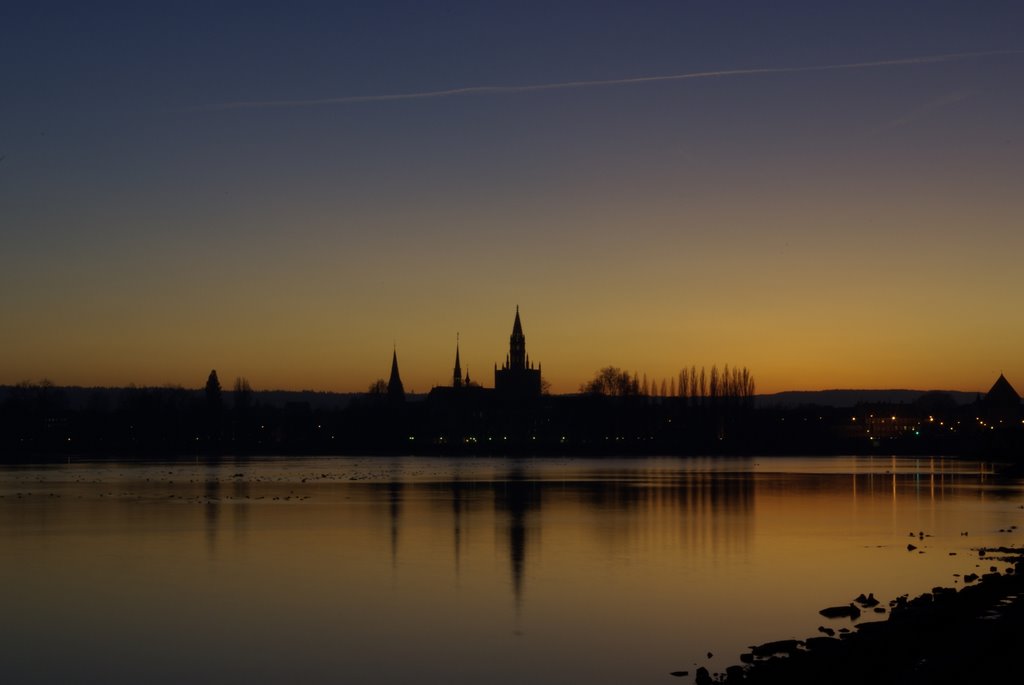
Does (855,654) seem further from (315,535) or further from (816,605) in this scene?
(315,535)

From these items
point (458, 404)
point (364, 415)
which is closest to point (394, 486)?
point (364, 415)

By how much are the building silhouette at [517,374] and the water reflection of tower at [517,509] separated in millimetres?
109265

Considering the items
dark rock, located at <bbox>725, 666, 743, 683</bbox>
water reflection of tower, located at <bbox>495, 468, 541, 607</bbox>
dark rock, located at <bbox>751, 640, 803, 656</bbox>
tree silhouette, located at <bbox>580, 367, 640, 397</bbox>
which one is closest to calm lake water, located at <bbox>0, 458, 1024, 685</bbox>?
water reflection of tower, located at <bbox>495, 468, 541, 607</bbox>

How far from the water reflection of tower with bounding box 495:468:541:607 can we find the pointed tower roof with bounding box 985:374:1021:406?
11784cm

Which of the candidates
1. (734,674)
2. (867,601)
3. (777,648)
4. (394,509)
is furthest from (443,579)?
(394,509)

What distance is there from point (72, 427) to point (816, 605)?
157 meters

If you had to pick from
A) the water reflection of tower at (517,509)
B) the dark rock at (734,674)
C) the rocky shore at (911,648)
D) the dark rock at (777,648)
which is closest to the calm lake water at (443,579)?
the water reflection of tower at (517,509)

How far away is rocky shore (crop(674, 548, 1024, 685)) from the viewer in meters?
14.5

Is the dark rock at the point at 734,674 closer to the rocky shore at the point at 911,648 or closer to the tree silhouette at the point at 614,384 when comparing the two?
the rocky shore at the point at 911,648

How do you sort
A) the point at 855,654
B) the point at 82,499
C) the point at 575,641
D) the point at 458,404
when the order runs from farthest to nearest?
1. the point at 458,404
2. the point at 82,499
3. the point at 575,641
4. the point at 855,654

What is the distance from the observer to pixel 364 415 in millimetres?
171750

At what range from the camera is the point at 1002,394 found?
17300 cm

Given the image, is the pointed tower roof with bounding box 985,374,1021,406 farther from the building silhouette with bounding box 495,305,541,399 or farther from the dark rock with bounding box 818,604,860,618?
the dark rock with bounding box 818,604,860,618

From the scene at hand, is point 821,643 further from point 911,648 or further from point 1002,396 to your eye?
point 1002,396
